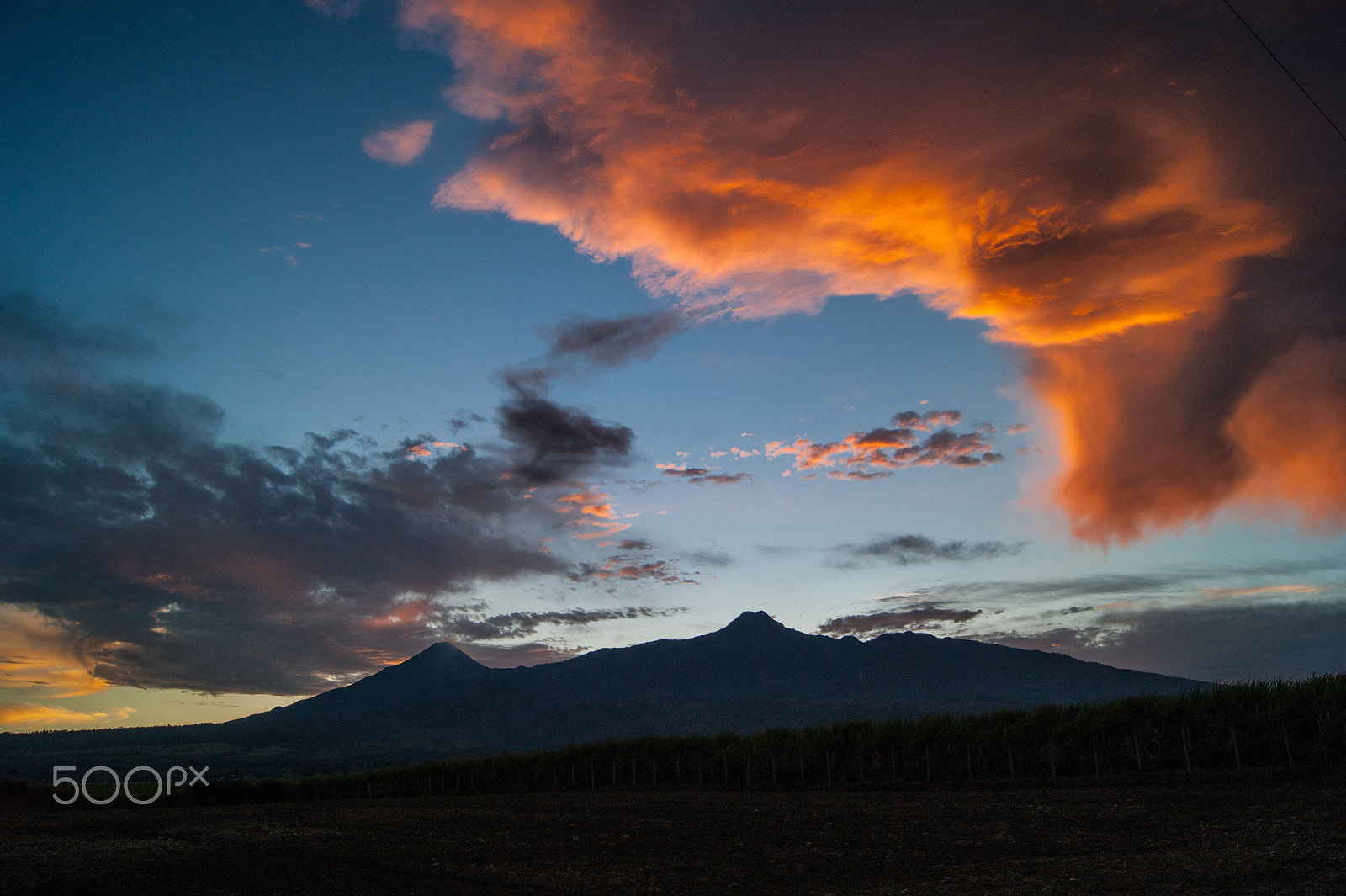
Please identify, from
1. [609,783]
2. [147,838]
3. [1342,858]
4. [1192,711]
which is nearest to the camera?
[1342,858]

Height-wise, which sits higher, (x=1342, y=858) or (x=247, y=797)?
(x=1342, y=858)

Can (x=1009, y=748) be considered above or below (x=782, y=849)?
below

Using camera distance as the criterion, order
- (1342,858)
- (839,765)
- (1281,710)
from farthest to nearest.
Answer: (839,765) < (1281,710) < (1342,858)

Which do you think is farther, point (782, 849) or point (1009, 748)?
point (1009, 748)

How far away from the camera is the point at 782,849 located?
826 inches

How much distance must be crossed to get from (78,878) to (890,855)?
20.1m

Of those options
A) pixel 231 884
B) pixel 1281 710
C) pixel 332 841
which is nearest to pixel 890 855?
pixel 231 884

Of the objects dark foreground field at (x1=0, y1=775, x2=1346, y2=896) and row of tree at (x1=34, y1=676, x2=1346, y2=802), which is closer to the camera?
dark foreground field at (x1=0, y1=775, x2=1346, y2=896)

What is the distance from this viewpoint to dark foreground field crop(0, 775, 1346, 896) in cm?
1592

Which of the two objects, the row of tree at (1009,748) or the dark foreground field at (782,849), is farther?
the row of tree at (1009,748)

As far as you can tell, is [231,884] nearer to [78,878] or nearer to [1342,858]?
[78,878]

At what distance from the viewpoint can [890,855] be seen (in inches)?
755

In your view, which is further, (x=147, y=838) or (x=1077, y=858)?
(x=147, y=838)

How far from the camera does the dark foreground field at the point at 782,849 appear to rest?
15.9 meters
